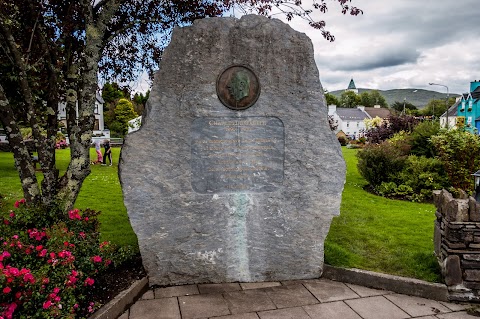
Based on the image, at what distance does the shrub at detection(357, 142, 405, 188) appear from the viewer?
11867 mm

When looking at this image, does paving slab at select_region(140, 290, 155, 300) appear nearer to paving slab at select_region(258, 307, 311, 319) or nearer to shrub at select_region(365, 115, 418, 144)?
paving slab at select_region(258, 307, 311, 319)

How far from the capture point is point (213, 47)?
186 inches

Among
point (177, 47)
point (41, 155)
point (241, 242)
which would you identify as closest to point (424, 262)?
point (241, 242)

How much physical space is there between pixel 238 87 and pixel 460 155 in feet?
27.9

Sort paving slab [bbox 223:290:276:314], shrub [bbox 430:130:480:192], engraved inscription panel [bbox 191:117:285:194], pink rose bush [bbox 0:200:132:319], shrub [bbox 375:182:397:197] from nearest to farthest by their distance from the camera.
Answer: pink rose bush [bbox 0:200:132:319] < paving slab [bbox 223:290:276:314] < engraved inscription panel [bbox 191:117:285:194] < shrub [bbox 430:130:480:192] < shrub [bbox 375:182:397:197]

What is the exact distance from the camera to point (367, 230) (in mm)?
7504

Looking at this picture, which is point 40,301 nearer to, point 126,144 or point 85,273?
point 85,273

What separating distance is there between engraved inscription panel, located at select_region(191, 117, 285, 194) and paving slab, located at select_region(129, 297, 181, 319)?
4.69ft

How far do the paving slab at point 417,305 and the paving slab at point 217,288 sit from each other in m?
1.98

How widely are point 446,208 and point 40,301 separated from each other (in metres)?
4.82

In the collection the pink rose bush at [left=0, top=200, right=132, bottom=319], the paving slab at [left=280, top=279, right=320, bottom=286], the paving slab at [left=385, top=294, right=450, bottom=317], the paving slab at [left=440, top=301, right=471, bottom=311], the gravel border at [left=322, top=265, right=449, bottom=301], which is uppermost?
the pink rose bush at [left=0, top=200, right=132, bottom=319]

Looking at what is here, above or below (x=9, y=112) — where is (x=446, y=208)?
below

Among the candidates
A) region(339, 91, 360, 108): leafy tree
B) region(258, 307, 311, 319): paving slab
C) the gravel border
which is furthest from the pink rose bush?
region(339, 91, 360, 108): leafy tree

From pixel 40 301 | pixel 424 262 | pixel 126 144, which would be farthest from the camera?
pixel 424 262
